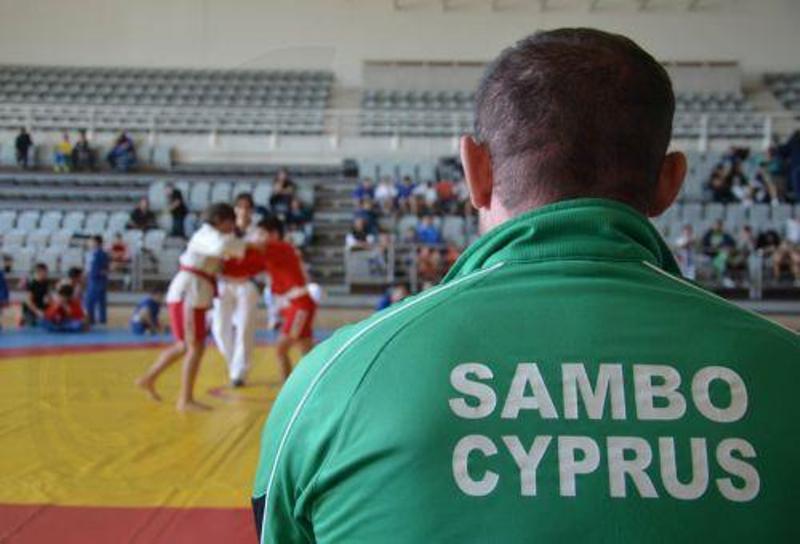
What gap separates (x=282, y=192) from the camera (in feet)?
18.1

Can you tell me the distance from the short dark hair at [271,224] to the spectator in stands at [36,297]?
1.47m

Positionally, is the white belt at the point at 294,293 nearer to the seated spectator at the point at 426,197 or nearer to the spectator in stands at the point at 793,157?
the seated spectator at the point at 426,197

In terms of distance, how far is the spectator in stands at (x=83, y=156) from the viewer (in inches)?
144

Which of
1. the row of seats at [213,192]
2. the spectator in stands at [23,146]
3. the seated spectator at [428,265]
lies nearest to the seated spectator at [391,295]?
the seated spectator at [428,265]

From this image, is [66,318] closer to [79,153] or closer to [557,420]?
[79,153]

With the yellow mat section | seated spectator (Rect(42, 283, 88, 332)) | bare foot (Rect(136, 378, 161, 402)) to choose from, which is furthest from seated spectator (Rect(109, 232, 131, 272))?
seated spectator (Rect(42, 283, 88, 332))

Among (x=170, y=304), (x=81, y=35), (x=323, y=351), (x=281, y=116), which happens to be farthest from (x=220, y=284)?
(x=323, y=351)

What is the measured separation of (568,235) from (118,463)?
3.12 meters

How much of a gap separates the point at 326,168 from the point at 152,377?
6.37 ft

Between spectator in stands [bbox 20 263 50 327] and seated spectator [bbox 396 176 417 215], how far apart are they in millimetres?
3443

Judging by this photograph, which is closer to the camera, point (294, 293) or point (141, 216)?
point (141, 216)

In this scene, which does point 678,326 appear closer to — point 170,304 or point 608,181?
point 608,181

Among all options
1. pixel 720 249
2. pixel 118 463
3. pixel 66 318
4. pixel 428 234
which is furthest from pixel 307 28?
pixel 720 249

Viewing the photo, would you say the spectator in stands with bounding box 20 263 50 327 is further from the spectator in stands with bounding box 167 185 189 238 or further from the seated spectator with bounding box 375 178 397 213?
the seated spectator with bounding box 375 178 397 213
